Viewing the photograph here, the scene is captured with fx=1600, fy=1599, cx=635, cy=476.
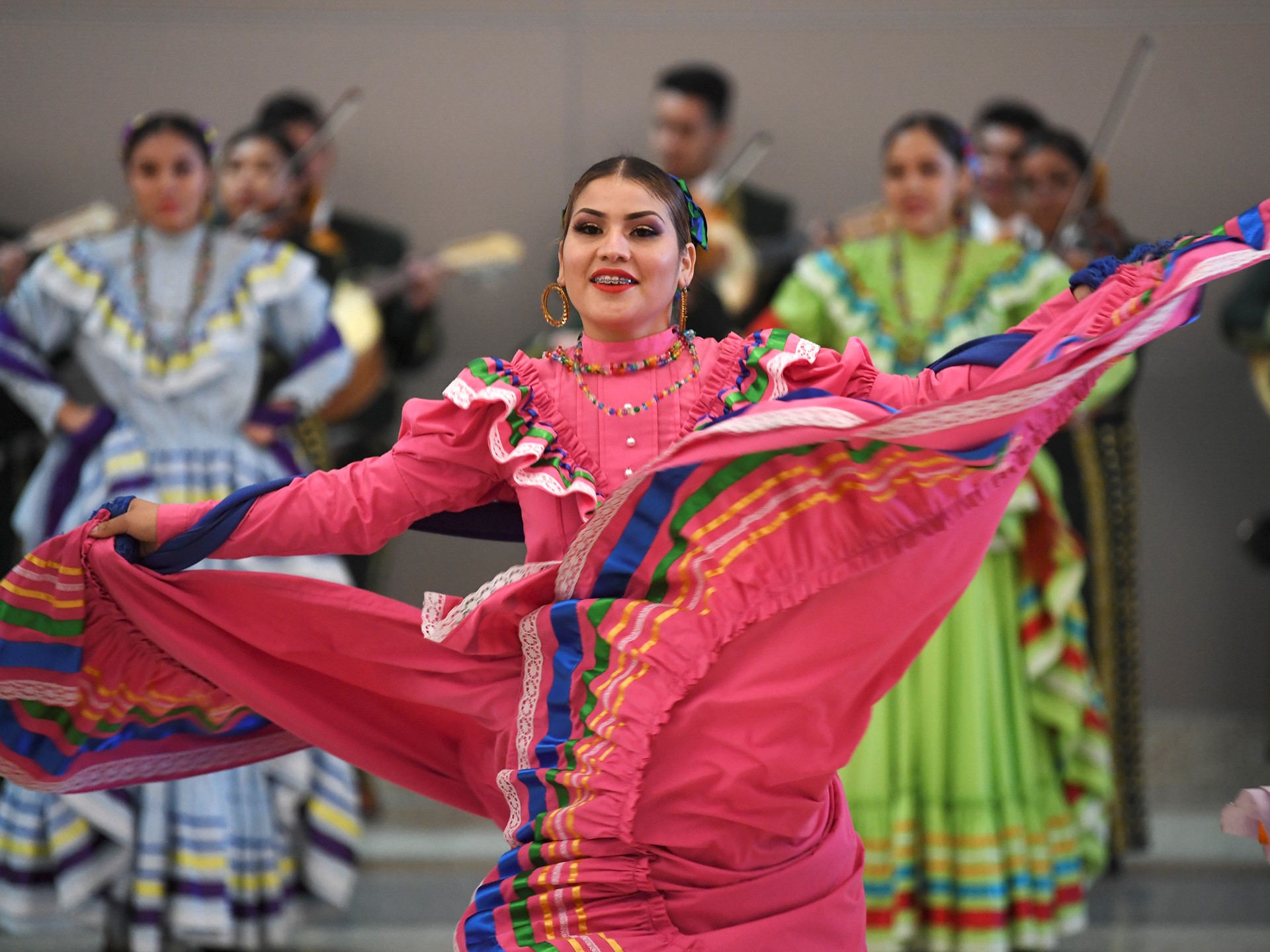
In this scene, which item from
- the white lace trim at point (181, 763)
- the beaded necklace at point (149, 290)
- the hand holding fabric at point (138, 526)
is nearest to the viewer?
the hand holding fabric at point (138, 526)

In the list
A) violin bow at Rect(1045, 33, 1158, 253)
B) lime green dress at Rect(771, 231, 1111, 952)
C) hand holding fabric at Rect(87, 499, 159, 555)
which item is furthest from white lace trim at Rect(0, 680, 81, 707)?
violin bow at Rect(1045, 33, 1158, 253)

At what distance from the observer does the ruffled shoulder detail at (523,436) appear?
2.20 m

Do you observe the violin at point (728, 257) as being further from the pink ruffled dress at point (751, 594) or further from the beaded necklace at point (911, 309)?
the pink ruffled dress at point (751, 594)

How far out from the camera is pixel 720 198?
5.20m

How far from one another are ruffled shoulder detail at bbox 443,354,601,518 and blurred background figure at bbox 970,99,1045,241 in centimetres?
309

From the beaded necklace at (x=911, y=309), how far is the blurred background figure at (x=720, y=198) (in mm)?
878

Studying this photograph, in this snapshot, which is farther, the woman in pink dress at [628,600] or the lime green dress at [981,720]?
the lime green dress at [981,720]

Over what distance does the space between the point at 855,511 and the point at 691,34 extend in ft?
12.2

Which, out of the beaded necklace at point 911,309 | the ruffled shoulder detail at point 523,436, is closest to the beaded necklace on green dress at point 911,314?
the beaded necklace at point 911,309

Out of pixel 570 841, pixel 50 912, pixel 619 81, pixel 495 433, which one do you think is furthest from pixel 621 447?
pixel 619 81

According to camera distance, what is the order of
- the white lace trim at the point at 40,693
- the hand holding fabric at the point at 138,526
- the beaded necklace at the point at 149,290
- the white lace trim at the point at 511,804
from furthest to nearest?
the beaded necklace at the point at 149,290 → the white lace trim at the point at 40,693 → the hand holding fabric at the point at 138,526 → the white lace trim at the point at 511,804

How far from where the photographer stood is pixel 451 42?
5469 mm

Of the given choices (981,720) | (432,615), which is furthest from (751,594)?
(981,720)

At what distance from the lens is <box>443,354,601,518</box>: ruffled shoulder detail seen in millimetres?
2195
